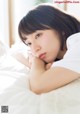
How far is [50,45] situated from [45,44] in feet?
0.07

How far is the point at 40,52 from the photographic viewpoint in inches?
34.9

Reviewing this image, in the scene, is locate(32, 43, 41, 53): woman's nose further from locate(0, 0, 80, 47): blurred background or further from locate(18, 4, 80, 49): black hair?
locate(0, 0, 80, 47): blurred background

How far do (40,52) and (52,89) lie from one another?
0.20 metres

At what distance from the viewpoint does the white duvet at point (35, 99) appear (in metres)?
0.61

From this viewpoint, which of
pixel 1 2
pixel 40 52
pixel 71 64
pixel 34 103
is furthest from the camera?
pixel 1 2

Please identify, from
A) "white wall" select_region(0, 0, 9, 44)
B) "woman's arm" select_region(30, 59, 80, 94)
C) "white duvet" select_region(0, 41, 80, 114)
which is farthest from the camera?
"white wall" select_region(0, 0, 9, 44)

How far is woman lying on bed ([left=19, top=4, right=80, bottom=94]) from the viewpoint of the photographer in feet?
2.39

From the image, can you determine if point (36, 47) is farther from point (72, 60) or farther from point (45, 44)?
point (72, 60)

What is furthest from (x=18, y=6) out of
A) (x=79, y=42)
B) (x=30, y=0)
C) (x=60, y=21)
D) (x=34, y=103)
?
(x=34, y=103)

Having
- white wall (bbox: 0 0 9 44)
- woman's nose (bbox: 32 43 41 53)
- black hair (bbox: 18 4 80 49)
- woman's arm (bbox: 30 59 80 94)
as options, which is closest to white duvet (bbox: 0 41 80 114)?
woman's arm (bbox: 30 59 80 94)

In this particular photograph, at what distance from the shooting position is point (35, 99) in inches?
25.5

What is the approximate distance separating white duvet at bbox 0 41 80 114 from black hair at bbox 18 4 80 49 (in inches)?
9.6

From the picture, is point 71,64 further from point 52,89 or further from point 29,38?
point 29,38

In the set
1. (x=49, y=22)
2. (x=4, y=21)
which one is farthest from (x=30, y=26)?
(x=4, y=21)
